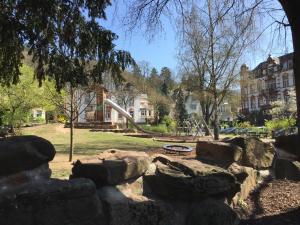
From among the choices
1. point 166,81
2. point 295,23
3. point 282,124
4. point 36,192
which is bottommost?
point 36,192

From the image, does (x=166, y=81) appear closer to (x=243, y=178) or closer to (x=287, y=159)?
(x=287, y=159)

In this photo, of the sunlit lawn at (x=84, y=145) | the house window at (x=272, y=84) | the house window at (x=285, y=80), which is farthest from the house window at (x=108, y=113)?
the house window at (x=272, y=84)

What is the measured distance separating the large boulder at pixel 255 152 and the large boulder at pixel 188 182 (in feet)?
6.02

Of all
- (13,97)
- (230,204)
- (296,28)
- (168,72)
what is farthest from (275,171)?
(168,72)

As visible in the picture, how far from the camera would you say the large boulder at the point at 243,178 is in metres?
6.75

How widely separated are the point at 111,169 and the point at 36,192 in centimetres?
119

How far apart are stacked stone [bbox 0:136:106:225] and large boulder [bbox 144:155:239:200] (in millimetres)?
1211

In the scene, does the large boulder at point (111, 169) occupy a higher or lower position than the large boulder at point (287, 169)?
higher

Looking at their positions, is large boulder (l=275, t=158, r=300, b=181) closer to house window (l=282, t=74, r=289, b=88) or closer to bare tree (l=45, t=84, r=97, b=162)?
bare tree (l=45, t=84, r=97, b=162)

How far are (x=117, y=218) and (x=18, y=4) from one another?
5012 mm

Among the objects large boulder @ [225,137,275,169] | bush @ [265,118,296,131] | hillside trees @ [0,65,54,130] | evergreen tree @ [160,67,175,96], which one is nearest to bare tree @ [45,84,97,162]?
large boulder @ [225,137,275,169]

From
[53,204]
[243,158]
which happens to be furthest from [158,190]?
[243,158]

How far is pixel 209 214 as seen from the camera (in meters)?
5.42

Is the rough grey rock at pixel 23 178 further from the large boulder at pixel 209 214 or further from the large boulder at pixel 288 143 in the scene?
the large boulder at pixel 288 143
